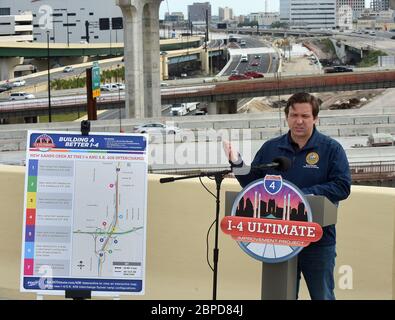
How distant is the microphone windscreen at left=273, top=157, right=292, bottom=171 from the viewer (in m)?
4.64

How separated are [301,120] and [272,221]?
2.31 feet

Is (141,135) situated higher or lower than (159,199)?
higher

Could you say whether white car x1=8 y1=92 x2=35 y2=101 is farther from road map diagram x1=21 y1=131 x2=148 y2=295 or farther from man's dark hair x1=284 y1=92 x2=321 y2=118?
man's dark hair x1=284 y1=92 x2=321 y2=118

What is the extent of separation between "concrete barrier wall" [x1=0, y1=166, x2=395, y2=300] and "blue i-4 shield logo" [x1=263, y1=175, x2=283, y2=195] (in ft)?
5.84

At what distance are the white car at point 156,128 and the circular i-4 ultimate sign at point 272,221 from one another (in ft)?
101

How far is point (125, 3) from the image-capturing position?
124ft

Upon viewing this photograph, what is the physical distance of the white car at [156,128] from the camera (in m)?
36.0

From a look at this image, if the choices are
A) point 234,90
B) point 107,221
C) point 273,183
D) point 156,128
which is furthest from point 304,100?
point 234,90

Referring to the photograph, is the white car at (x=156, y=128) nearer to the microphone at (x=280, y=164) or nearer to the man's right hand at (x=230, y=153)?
the man's right hand at (x=230, y=153)

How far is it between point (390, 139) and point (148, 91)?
13.7 metres

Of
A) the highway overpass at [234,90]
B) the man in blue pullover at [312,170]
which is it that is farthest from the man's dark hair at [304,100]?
the highway overpass at [234,90]

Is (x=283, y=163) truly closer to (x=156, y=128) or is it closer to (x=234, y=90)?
(x=156, y=128)
